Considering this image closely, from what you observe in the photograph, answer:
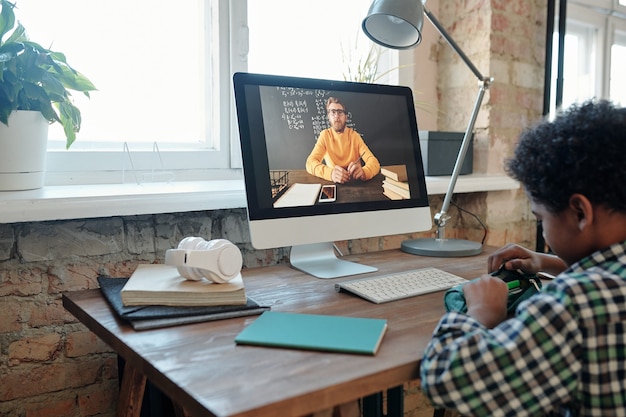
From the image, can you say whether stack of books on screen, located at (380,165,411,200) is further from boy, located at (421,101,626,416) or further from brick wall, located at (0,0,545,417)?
boy, located at (421,101,626,416)

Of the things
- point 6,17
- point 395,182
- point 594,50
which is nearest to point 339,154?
point 395,182

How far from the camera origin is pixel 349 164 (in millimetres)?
1479

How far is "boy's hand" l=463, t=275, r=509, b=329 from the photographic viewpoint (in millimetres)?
972

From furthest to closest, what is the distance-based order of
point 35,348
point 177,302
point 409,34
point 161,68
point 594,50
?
point 594,50
point 161,68
point 409,34
point 35,348
point 177,302

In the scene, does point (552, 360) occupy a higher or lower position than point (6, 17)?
lower

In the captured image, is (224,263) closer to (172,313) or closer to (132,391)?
(172,313)

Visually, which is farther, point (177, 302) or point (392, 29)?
point (392, 29)

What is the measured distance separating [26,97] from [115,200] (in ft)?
0.94

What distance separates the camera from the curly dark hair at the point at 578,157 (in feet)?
2.84

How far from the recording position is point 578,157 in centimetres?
88

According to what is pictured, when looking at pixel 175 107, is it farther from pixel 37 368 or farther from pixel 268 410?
pixel 268 410

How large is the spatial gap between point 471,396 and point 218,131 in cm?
123

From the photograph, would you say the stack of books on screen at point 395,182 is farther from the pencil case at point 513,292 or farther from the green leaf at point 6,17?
the green leaf at point 6,17

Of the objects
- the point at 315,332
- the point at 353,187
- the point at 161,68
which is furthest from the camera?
the point at 161,68
